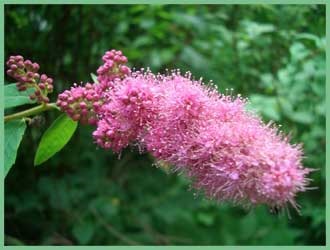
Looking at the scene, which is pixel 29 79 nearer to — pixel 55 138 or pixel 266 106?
pixel 55 138

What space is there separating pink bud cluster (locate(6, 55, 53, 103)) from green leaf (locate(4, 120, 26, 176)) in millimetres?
81

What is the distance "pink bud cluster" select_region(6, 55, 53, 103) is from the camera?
1.45m

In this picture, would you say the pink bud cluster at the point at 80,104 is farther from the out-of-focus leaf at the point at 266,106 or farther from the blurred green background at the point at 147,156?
the out-of-focus leaf at the point at 266,106

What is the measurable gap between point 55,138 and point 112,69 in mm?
239

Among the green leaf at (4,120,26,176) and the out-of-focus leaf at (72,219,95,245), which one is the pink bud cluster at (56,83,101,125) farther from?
the out-of-focus leaf at (72,219,95,245)

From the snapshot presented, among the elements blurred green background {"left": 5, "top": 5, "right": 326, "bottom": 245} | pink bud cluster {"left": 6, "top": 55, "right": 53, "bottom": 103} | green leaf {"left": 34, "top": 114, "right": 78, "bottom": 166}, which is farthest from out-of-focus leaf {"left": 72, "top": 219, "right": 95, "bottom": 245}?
pink bud cluster {"left": 6, "top": 55, "right": 53, "bottom": 103}

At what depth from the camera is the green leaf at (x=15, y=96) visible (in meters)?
1.47

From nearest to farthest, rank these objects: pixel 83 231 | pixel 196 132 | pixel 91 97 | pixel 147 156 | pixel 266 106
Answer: pixel 196 132
pixel 91 97
pixel 83 231
pixel 266 106
pixel 147 156

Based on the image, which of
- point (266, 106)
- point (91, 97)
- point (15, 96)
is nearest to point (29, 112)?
point (15, 96)

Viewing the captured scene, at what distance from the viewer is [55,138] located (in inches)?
58.2

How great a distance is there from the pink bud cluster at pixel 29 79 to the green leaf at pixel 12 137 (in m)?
0.08

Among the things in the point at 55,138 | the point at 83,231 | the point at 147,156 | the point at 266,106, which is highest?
the point at 266,106

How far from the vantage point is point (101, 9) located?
239cm

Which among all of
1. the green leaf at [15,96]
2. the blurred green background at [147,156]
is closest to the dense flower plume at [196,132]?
the green leaf at [15,96]
